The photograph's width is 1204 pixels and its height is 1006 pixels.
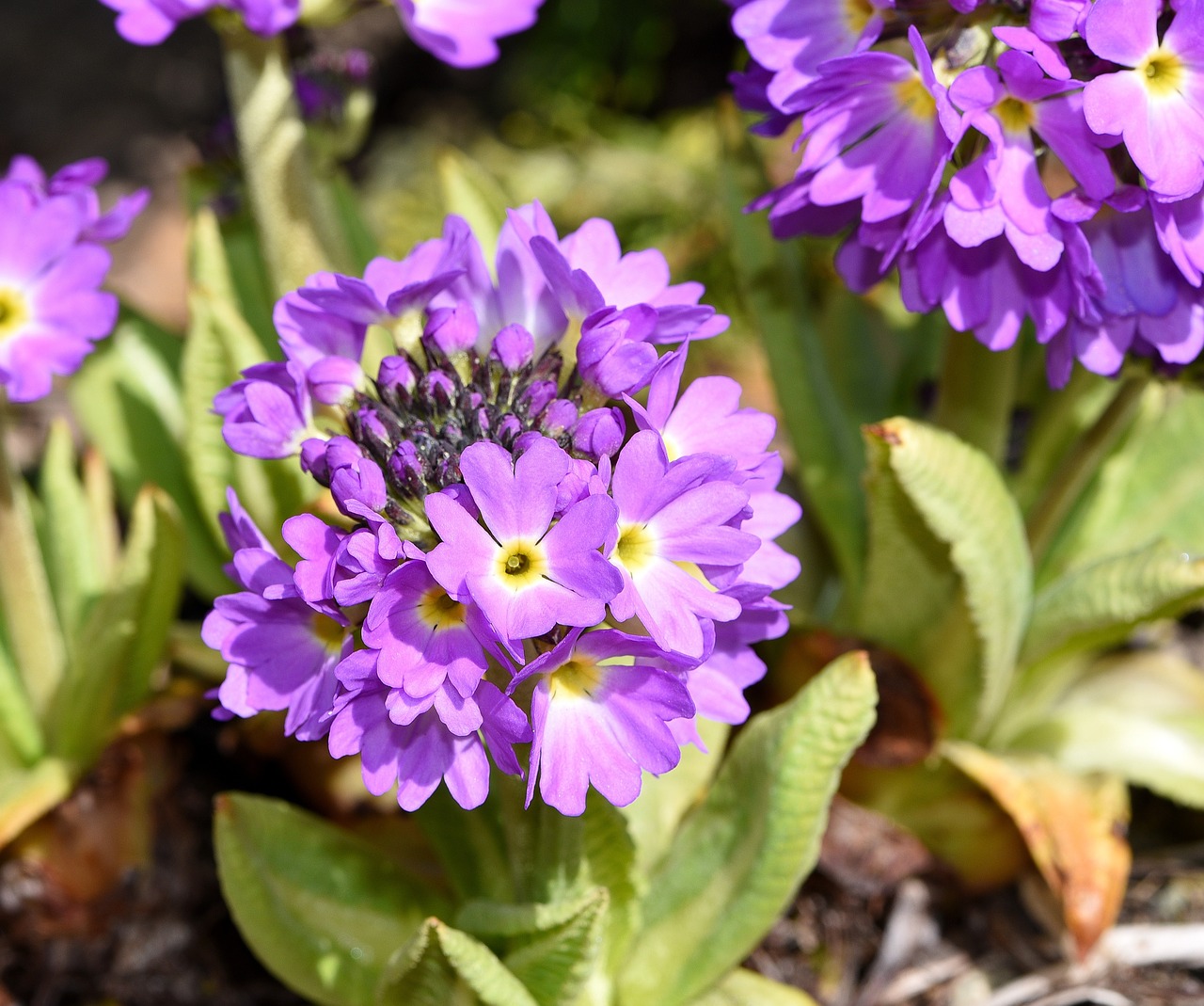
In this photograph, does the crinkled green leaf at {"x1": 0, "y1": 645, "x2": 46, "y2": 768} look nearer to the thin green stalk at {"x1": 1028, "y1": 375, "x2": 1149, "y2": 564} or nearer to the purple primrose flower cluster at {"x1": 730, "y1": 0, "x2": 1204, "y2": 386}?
the purple primrose flower cluster at {"x1": 730, "y1": 0, "x2": 1204, "y2": 386}

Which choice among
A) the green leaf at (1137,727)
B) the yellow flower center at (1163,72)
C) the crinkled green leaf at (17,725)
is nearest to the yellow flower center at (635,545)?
the yellow flower center at (1163,72)

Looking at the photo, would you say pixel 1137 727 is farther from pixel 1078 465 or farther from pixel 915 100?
pixel 915 100

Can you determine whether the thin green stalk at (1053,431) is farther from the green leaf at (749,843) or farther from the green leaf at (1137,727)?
the green leaf at (749,843)

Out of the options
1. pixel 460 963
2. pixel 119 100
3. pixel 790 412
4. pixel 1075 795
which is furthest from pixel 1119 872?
pixel 119 100

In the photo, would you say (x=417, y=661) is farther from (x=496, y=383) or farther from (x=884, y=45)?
(x=884, y=45)

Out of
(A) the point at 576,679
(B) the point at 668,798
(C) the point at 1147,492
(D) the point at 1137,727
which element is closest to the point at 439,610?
(A) the point at 576,679

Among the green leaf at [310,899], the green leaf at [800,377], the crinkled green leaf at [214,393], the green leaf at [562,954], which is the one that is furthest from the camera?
the green leaf at [800,377]
